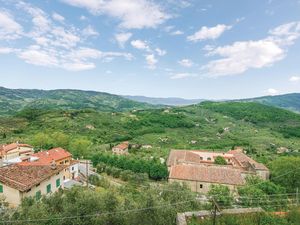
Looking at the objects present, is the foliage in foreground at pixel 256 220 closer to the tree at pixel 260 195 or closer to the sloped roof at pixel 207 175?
the tree at pixel 260 195

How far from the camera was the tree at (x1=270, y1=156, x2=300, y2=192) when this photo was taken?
43.9m

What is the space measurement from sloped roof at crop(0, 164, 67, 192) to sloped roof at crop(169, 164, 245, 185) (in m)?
22.8

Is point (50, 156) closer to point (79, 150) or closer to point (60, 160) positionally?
point (60, 160)

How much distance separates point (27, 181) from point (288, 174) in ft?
140

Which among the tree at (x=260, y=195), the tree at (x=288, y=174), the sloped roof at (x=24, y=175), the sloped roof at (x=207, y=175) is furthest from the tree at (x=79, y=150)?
the tree at (x=288, y=174)

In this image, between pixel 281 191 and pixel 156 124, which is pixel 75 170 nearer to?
pixel 281 191

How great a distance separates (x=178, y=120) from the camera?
175 metres

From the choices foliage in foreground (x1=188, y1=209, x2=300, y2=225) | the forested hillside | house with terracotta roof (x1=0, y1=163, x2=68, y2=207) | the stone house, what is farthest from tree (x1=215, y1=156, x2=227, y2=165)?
foliage in foreground (x1=188, y1=209, x2=300, y2=225)

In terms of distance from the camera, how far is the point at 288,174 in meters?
46.2

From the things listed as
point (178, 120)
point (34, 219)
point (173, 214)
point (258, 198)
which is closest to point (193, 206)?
point (173, 214)

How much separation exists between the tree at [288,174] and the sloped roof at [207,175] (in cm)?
724

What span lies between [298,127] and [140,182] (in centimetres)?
14888

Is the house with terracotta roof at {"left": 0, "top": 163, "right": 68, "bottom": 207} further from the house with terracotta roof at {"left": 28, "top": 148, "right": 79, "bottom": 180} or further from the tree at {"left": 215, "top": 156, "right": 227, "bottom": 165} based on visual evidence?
the tree at {"left": 215, "top": 156, "right": 227, "bottom": 165}

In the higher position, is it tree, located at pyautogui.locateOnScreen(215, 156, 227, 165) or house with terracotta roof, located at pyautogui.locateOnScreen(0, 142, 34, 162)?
house with terracotta roof, located at pyautogui.locateOnScreen(0, 142, 34, 162)
